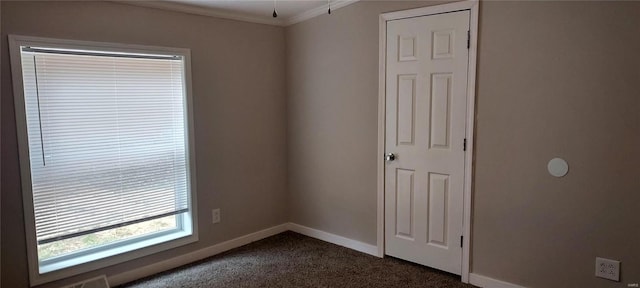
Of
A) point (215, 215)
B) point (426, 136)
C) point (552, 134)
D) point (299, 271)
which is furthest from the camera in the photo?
point (215, 215)

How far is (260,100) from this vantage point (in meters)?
3.75

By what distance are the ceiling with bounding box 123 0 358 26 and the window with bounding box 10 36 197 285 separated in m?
0.34

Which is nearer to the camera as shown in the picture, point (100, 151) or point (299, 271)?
point (100, 151)

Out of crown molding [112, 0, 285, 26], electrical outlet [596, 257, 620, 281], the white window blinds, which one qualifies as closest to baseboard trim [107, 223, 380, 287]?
the white window blinds

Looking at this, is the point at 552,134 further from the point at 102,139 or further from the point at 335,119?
the point at 102,139

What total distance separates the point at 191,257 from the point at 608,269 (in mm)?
2921

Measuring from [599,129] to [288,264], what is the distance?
2.34 meters

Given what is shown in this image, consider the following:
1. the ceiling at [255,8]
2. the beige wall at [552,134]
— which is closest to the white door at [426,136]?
the beige wall at [552,134]

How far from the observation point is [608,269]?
7.79ft

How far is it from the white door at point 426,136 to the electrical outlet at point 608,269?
826 mm

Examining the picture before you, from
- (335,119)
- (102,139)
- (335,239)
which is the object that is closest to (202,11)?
(102,139)

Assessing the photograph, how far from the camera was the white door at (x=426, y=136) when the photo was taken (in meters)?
2.84

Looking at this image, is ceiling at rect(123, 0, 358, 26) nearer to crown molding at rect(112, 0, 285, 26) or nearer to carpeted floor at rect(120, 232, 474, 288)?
crown molding at rect(112, 0, 285, 26)

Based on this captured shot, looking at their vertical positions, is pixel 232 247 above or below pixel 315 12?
below
